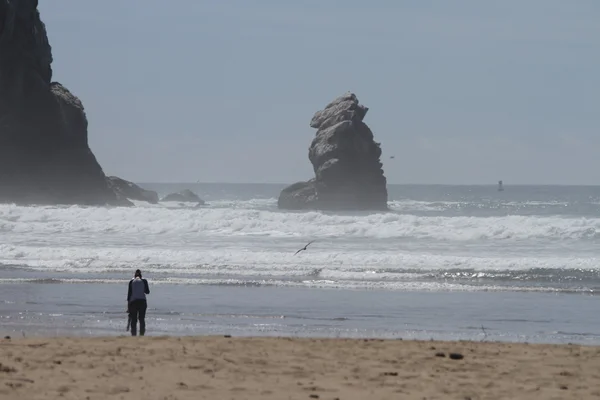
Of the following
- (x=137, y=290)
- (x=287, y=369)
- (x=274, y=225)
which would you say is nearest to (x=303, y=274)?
(x=137, y=290)

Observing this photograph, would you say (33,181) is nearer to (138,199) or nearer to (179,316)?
(138,199)

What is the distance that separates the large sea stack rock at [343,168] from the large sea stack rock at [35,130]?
17.6 m

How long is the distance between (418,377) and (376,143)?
7435 cm

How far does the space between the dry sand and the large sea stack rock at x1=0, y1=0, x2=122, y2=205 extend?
6139 centimetres

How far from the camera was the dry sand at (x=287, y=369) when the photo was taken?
988 cm

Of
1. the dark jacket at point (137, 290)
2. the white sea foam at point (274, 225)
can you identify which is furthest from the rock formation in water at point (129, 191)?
the dark jacket at point (137, 290)

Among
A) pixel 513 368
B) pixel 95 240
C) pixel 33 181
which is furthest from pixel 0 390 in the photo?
pixel 33 181

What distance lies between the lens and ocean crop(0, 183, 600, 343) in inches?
690

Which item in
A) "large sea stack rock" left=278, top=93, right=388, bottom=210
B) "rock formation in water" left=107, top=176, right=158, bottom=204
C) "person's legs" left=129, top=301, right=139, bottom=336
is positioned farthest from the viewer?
"rock formation in water" left=107, top=176, right=158, bottom=204

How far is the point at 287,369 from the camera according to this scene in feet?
37.1

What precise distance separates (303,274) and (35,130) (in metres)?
54.1

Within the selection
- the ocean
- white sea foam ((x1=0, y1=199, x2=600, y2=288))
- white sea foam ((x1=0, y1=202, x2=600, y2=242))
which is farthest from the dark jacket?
white sea foam ((x1=0, y1=202, x2=600, y2=242))

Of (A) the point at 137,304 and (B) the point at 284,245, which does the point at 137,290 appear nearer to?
(A) the point at 137,304

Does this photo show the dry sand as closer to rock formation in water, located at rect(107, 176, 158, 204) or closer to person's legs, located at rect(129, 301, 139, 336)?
person's legs, located at rect(129, 301, 139, 336)
